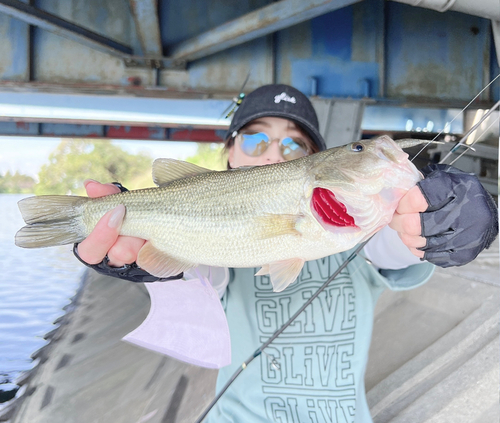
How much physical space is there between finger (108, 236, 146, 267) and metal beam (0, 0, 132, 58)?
3138 mm

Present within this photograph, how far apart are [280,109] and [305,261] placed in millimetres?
988

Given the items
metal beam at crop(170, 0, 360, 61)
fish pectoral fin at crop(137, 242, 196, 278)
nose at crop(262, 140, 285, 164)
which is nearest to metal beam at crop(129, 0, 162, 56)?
metal beam at crop(170, 0, 360, 61)

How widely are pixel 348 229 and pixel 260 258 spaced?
14.6 inches

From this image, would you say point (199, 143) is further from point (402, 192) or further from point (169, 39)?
point (402, 192)

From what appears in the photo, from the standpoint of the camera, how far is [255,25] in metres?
3.81

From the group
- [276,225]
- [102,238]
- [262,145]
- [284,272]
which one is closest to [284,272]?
[284,272]

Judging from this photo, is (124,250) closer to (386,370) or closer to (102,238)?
(102,238)

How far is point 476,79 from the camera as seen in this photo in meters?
4.73

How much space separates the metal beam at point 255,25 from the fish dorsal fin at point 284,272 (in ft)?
9.15

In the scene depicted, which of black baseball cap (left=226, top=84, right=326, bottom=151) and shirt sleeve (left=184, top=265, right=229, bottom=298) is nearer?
shirt sleeve (left=184, top=265, right=229, bottom=298)

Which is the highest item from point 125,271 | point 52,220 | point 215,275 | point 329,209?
point 329,209

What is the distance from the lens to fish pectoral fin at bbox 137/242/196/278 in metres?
1.69

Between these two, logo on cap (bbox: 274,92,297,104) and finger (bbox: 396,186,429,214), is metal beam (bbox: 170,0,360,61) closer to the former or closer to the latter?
logo on cap (bbox: 274,92,297,104)

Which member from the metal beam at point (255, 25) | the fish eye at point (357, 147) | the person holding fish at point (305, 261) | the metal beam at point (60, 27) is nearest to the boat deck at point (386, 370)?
the person holding fish at point (305, 261)
